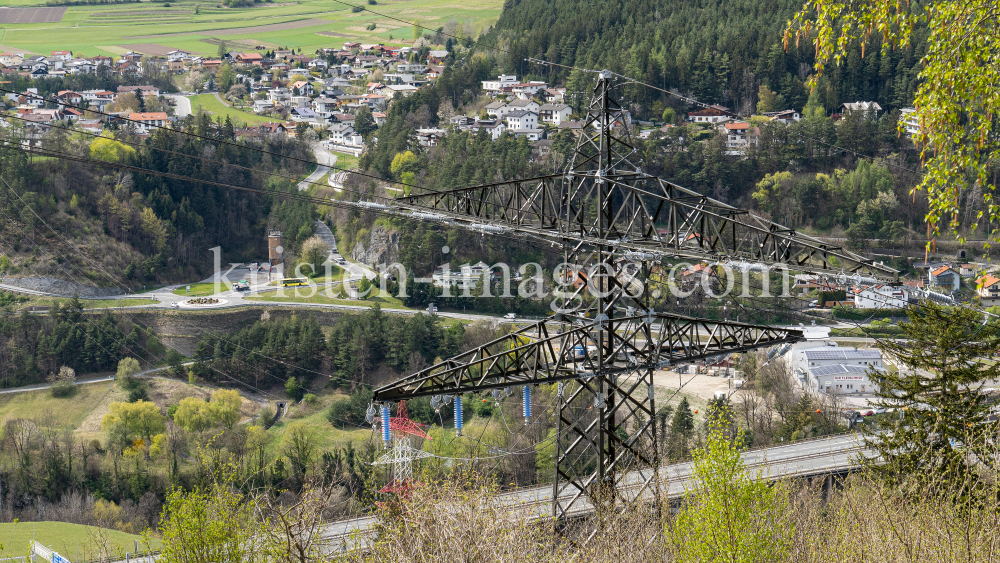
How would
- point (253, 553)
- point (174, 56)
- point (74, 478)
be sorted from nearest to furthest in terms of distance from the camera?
point (253, 553), point (74, 478), point (174, 56)

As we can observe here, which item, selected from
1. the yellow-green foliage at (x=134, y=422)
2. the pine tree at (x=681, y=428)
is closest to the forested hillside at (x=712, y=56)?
the pine tree at (x=681, y=428)

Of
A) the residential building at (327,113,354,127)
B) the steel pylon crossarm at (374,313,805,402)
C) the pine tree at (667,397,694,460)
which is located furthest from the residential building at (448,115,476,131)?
the steel pylon crossarm at (374,313,805,402)

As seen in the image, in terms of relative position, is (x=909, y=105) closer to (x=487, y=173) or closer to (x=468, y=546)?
(x=487, y=173)

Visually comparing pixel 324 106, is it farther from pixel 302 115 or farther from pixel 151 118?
pixel 151 118

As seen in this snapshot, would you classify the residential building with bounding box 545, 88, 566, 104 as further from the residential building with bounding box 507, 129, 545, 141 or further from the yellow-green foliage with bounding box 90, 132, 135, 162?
the yellow-green foliage with bounding box 90, 132, 135, 162

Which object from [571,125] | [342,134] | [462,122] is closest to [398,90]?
[342,134]

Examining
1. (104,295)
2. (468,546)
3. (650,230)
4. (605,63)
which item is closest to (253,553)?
(468,546)
